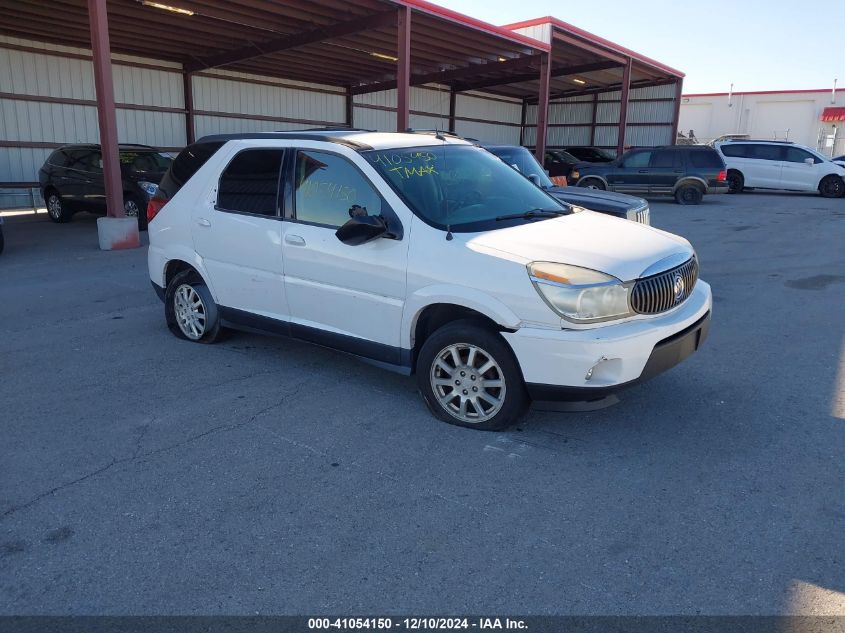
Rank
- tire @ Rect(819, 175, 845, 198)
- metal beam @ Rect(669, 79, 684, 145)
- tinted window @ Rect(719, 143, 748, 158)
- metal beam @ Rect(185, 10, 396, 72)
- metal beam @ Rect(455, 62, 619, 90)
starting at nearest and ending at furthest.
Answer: metal beam @ Rect(185, 10, 396, 72) < tire @ Rect(819, 175, 845, 198) < tinted window @ Rect(719, 143, 748, 158) < metal beam @ Rect(455, 62, 619, 90) < metal beam @ Rect(669, 79, 684, 145)

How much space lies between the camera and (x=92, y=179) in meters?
13.6

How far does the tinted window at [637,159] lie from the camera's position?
2016 centimetres

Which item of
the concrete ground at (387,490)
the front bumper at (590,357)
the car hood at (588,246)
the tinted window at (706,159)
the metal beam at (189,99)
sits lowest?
the concrete ground at (387,490)

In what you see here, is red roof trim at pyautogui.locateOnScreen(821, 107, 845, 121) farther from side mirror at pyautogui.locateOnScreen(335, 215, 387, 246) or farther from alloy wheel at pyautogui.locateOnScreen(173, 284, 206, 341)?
side mirror at pyautogui.locateOnScreen(335, 215, 387, 246)

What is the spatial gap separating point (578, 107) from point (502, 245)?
1210 inches

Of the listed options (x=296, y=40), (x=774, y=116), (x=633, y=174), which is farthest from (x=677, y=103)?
(x=296, y=40)

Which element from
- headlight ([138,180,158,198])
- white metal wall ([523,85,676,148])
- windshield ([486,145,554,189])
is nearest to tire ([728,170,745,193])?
white metal wall ([523,85,676,148])

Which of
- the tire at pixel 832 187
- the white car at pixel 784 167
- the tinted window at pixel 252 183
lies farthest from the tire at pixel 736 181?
the tinted window at pixel 252 183

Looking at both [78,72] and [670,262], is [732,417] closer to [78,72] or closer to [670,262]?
[670,262]

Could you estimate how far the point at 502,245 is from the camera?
3.88m

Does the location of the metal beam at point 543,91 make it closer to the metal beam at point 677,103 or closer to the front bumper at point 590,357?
the metal beam at point 677,103

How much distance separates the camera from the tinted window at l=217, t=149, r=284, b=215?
4932 millimetres

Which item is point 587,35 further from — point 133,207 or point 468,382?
point 468,382

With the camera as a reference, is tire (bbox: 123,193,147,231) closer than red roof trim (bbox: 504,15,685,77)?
Yes
